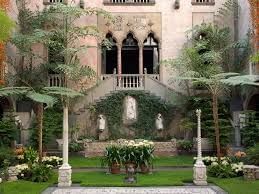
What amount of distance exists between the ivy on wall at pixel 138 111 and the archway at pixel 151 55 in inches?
103

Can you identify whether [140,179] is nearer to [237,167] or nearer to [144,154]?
[144,154]

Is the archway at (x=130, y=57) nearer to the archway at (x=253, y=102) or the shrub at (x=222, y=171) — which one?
the archway at (x=253, y=102)

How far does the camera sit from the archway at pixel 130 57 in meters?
25.8

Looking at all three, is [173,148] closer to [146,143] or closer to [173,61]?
[173,61]

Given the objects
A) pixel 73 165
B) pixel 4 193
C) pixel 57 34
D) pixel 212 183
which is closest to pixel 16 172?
pixel 4 193

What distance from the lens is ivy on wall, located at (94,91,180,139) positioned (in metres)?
23.0

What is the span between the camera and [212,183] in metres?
14.3

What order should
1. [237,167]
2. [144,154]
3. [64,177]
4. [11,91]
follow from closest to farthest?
[11,91], [64,177], [237,167], [144,154]

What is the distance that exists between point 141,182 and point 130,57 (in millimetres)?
13973

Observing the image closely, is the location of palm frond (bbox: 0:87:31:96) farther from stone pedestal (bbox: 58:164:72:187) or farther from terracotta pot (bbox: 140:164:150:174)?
terracotta pot (bbox: 140:164:150:174)

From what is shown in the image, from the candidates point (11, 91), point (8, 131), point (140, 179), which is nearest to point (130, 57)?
point (8, 131)

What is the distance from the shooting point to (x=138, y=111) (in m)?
23.2

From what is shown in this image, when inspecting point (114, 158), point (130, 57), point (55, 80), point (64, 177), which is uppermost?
point (130, 57)

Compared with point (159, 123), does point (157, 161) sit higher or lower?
lower
